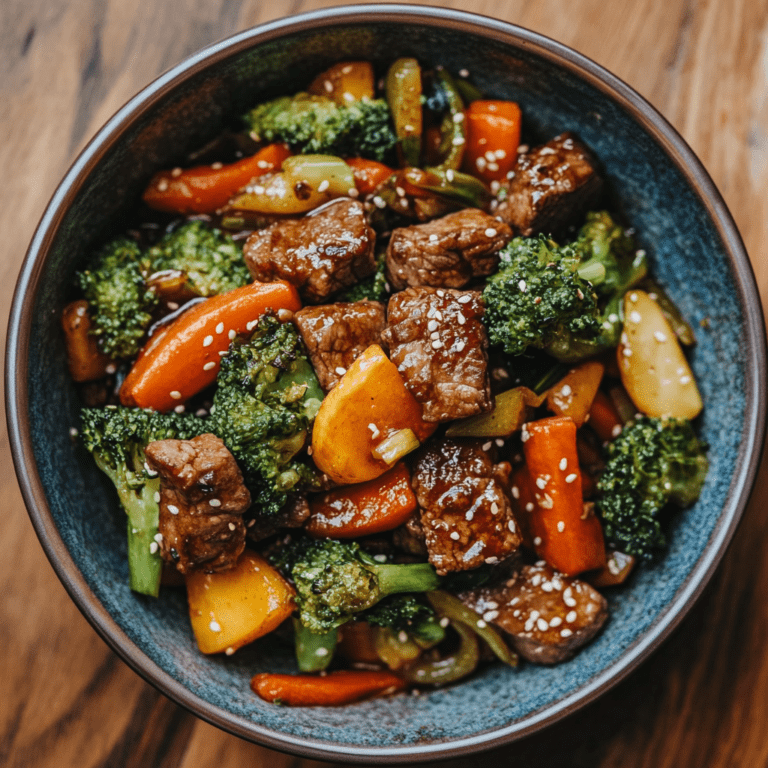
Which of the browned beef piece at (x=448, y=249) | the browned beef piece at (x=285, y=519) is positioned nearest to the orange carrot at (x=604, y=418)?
the browned beef piece at (x=448, y=249)

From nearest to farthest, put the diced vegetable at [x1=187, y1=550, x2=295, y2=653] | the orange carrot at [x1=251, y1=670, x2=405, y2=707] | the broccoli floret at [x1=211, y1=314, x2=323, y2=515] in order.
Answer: the broccoli floret at [x1=211, y1=314, x2=323, y2=515] < the diced vegetable at [x1=187, y1=550, x2=295, y2=653] < the orange carrot at [x1=251, y1=670, x2=405, y2=707]

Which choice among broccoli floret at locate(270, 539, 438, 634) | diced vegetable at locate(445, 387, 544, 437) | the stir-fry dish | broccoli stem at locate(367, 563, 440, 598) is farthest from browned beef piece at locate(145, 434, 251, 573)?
diced vegetable at locate(445, 387, 544, 437)

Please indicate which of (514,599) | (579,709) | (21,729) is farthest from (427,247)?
(21,729)

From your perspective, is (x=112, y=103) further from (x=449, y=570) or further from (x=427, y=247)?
(x=449, y=570)

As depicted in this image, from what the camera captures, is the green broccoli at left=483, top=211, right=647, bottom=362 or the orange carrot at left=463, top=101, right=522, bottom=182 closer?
the green broccoli at left=483, top=211, right=647, bottom=362

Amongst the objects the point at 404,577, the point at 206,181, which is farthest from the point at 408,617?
the point at 206,181

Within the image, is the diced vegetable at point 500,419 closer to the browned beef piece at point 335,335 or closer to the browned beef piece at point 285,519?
the browned beef piece at point 335,335

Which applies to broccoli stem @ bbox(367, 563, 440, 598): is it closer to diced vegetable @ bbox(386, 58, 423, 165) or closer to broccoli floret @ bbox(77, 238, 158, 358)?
broccoli floret @ bbox(77, 238, 158, 358)

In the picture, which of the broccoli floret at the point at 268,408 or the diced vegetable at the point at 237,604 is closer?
the broccoli floret at the point at 268,408
